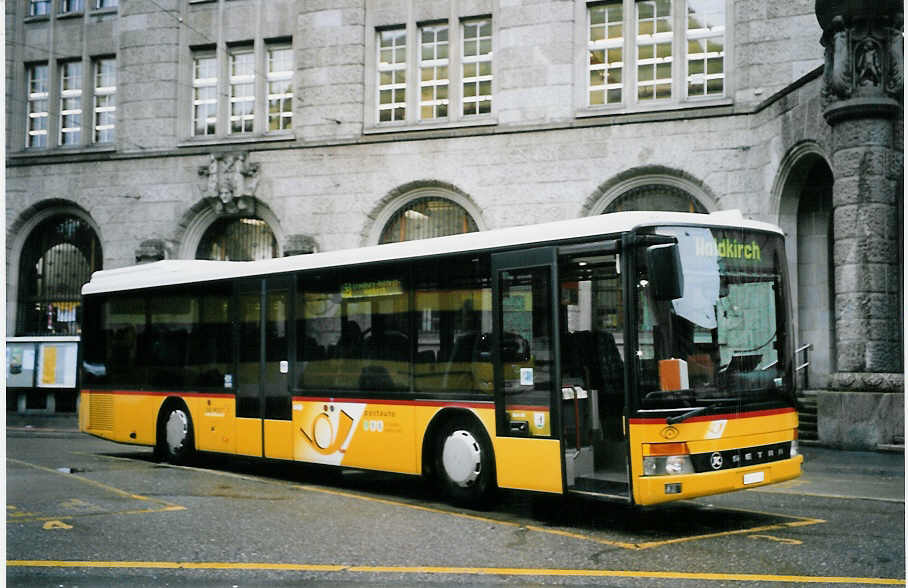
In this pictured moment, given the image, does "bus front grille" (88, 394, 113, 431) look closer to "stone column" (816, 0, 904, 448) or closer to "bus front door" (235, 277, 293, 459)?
"bus front door" (235, 277, 293, 459)

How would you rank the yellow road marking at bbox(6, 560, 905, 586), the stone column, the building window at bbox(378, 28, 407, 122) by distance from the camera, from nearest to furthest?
the yellow road marking at bbox(6, 560, 905, 586)
the stone column
the building window at bbox(378, 28, 407, 122)

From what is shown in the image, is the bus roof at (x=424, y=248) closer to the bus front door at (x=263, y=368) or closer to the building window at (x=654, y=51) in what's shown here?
the bus front door at (x=263, y=368)

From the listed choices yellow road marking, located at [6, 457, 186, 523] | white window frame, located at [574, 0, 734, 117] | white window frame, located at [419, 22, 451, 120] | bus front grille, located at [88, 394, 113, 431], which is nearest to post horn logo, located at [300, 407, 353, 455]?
yellow road marking, located at [6, 457, 186, 523]

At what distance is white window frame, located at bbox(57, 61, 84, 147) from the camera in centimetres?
2762

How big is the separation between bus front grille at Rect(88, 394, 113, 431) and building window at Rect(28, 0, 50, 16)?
15217mm

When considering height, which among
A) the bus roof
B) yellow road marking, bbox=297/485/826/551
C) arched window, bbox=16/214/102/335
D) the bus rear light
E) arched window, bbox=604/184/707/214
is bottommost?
yellow road marking, bbox=297/485/826/551

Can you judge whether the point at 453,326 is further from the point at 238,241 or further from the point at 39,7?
the point at 39,7

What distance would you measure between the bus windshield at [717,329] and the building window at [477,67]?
14.6 metres

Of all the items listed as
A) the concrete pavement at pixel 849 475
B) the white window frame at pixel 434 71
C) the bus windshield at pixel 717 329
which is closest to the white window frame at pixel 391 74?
the white window frame at pixel 434 71

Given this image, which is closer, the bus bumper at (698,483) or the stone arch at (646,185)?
the bus bumper at (698,483)

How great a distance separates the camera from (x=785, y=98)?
63.7 ft

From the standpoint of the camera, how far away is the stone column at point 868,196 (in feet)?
54.0

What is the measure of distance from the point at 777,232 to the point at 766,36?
484 inches

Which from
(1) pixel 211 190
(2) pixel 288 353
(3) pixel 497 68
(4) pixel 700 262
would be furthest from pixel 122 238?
(4) pixel 700 262
